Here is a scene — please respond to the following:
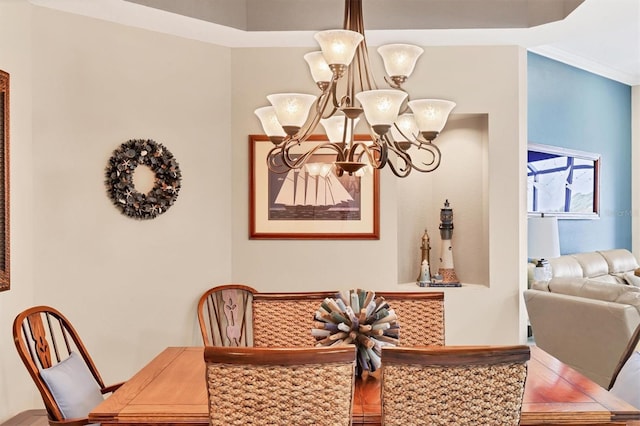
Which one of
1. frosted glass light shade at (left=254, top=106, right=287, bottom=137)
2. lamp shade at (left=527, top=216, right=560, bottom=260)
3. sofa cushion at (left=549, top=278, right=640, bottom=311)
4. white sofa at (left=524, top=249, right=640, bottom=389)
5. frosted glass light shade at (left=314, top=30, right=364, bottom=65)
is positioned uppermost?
frosted glass light shade at (left=314, top=30, right=364, bottom=65)

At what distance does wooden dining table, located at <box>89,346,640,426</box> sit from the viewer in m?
1.72

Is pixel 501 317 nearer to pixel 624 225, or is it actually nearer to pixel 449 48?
pixel 449 48

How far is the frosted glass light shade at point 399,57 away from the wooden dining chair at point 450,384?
4.00 ft

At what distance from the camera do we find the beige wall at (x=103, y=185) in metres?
3.22

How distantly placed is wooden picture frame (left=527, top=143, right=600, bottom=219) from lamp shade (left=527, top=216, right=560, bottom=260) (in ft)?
2.44

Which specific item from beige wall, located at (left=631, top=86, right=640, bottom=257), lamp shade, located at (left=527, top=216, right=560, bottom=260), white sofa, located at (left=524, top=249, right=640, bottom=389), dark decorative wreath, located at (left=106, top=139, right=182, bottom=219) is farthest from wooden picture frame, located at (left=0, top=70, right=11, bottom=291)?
beige wall, located at (left=631, top=86, right=640, bottom=257)

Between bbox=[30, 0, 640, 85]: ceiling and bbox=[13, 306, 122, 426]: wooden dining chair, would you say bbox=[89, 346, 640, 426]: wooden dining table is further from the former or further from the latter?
bbox=[30, 0, 640, 85]: ceiling

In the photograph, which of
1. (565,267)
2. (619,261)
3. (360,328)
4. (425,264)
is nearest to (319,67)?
(360,328)

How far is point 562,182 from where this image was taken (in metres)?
5.91

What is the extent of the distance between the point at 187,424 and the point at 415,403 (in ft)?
2.41

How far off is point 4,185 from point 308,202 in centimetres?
189

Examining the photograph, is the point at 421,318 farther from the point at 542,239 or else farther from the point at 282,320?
the point at 542,239

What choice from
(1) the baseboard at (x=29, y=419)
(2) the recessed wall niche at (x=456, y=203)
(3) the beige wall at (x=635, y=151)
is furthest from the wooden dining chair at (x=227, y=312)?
(3) the beige wall at (x=635, y=151)

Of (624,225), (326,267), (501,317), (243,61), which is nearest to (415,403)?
(326,267)
